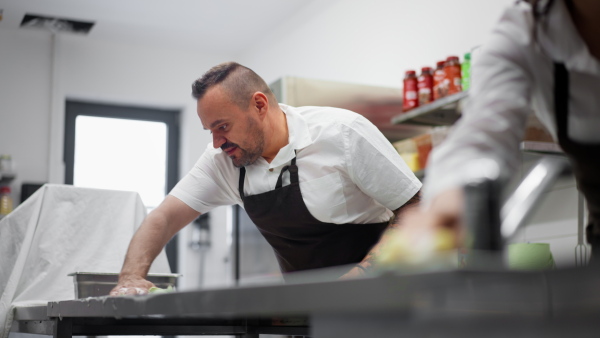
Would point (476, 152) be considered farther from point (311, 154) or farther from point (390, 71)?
point (390, 71)

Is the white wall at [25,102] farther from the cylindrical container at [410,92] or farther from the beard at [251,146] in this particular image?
the beard at [251,146]

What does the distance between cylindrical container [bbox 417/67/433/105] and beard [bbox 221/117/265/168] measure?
1.35m

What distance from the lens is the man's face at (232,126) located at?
2004 mm

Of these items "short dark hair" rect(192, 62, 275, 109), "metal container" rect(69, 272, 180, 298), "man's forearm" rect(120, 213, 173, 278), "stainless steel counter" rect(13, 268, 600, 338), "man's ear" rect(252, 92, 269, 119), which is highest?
"short dark hair" rect(192, 62, 275, 109)

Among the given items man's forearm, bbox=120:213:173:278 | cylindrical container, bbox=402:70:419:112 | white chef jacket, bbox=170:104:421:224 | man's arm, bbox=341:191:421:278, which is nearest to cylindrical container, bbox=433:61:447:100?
cylindrical container, bbox=402:70:419:112

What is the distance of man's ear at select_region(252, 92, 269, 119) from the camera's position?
2.06 m

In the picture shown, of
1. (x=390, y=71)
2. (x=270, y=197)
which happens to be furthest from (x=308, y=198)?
(x=390, y=71)

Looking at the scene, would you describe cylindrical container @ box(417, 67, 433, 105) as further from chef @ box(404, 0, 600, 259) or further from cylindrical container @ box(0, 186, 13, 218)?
cylindrical container @ box(0, 186, 13, 218)

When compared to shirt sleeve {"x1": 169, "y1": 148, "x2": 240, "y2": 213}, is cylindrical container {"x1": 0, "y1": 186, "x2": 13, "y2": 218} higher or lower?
lower

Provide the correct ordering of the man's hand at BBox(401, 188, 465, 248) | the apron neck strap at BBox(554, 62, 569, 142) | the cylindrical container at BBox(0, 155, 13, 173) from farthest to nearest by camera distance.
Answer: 1. the cylindrical container at BBox(0, 155, 13, 173)
2. the apron neck strap at BBox(554, 62, 569, 142)
3. the man's hand at BBox(401, 188, 465, 248)

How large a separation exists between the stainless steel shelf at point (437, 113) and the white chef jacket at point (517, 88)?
6.16ft

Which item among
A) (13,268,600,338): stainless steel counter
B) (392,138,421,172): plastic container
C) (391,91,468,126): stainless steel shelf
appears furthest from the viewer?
(392,138,421,172): plastic container

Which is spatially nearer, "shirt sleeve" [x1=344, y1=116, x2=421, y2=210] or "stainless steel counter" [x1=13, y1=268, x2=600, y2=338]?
"stainless steel counter" [x1=13, y1=268, x2=600, y2=338]

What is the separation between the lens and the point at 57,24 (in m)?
5.29
